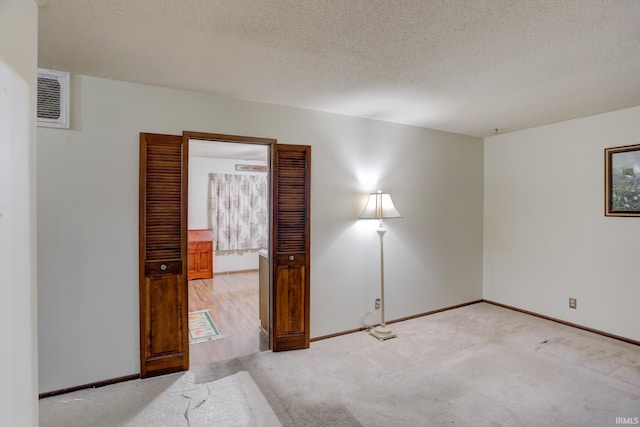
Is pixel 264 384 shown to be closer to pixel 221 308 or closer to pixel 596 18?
pixel 221 308

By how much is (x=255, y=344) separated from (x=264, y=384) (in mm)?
822

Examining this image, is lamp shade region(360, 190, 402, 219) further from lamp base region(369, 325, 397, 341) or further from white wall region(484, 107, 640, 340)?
white wall region(484, 107, 640, 340)

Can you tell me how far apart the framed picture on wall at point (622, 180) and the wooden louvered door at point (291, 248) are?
10.4 feet

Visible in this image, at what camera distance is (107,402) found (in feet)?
7.48

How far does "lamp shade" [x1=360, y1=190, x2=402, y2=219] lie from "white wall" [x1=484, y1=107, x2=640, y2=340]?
198 cm

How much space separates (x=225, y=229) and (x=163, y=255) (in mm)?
4184

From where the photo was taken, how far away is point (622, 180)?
333cm

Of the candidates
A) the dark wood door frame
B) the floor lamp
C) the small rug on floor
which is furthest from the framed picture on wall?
the small rug on floor

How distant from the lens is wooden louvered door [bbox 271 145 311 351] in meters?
3.11

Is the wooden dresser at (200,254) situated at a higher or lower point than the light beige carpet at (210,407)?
higher

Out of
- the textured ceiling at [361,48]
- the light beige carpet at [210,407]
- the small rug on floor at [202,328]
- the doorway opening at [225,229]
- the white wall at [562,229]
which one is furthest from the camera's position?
the doorway opening at [225,229]

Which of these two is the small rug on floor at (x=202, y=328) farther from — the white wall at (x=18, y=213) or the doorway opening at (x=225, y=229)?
the white wall at (x=18, y=213)

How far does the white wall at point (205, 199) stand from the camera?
21.5ft

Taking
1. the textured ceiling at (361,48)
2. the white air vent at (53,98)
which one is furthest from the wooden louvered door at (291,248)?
the white air vent at (53,98)
